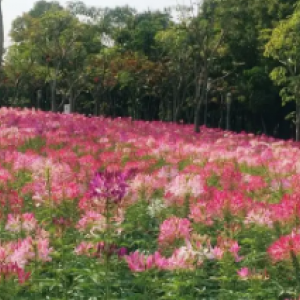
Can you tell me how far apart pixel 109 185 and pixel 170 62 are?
40.0 metres

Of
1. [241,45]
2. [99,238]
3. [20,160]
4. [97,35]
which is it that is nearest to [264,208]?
[99,238]

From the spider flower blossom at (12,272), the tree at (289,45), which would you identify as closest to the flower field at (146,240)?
the spider flower blossom at (12,272)

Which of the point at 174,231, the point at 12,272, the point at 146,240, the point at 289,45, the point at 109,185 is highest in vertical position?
the point at 289,45

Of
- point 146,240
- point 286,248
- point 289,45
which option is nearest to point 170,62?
point 289,45

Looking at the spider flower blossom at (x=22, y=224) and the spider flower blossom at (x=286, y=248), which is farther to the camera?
the spider flower blossom at (x=22, y=224)

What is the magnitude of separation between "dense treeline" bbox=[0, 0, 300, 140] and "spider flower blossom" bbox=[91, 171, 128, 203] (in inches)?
731

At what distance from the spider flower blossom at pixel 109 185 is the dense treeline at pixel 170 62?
18577 millimetres

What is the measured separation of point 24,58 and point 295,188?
41.3m

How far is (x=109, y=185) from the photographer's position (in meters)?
3.17

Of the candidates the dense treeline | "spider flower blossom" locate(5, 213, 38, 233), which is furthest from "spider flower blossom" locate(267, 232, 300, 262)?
the dense treeline

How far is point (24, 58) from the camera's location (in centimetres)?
4491

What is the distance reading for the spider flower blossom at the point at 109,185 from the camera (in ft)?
10.4

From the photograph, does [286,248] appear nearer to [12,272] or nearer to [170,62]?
[12,272]

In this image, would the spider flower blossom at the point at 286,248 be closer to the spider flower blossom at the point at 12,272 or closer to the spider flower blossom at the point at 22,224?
the spider flower blossom at the point at 12,272
